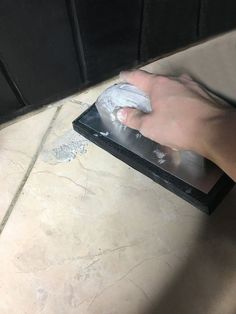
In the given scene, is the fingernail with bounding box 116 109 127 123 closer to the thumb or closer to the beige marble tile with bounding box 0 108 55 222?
the thumb

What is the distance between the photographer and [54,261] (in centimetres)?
54

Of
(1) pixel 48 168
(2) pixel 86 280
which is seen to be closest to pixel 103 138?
(1) pixel 48 168

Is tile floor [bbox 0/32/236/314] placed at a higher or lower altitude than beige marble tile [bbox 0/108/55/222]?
higher

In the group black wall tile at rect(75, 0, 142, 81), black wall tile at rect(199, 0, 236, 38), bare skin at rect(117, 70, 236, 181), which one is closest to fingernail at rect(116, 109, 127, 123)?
bare skin at rect(117, 70, 236, 181)

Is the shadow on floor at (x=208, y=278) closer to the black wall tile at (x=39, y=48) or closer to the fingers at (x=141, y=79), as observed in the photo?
the fingers at (x=141, y=79)

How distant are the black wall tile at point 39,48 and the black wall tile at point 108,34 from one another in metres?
0.02

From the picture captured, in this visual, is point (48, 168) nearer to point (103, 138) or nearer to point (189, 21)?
point (103, 138)

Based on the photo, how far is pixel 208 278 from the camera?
503mm

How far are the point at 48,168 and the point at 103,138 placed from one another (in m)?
0.09

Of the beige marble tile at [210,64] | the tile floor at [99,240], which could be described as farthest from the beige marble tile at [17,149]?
the beige marble tile at [210,64]

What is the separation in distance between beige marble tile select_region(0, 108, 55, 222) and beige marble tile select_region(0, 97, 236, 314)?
0.07 feet

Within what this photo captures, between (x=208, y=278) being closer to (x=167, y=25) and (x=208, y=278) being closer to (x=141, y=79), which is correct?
(x=141, y=79)

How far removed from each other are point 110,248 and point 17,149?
0.23 meters

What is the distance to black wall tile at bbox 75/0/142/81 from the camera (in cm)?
59
